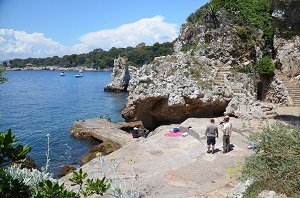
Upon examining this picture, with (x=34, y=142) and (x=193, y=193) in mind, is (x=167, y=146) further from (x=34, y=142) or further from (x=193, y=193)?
(x=34, y=142)

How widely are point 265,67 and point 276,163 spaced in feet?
86.6

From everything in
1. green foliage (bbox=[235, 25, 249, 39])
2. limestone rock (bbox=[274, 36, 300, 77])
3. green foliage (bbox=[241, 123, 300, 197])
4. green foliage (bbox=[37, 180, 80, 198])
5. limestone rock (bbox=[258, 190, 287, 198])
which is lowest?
limestone rock (bbox=[258, 190, 287, 198])

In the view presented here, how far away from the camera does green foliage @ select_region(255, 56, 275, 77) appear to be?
33594 mm

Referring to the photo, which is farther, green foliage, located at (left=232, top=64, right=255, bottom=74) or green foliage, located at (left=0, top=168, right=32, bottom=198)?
green foliage, located at (left=232, top=64, right=255, bottom=74)

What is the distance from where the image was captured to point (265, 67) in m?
33.6

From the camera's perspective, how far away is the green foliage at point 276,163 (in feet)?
26.6

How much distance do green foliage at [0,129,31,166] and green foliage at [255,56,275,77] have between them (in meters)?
31.5

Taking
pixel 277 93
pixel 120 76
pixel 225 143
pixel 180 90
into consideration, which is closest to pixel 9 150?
pixel 225 143

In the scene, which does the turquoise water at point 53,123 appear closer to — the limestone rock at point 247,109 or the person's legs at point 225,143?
the person's legs at point 225,143

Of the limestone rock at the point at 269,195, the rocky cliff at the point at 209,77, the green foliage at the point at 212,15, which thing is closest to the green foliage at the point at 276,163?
the limestone rock at the point at 269,195

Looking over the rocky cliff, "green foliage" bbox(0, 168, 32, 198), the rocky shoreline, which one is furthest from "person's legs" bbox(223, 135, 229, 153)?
"green foliage" bbox(0, 168, 32, 198)

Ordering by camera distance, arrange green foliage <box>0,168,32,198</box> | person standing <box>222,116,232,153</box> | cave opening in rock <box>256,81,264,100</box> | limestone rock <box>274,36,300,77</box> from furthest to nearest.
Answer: cave opening in rock <box>256,81,264,100</box> → limestone rock <box>274,36,300,77</box> → person standing <box>222,116,232,153</box> → green foliage <box>0,168,32,198</box>

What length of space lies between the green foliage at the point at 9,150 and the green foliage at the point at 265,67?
31451mm

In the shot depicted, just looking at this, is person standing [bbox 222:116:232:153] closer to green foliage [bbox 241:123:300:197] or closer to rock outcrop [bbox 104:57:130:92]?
green foliage [bbox 241:123:300:197]
